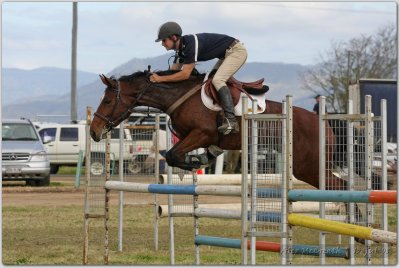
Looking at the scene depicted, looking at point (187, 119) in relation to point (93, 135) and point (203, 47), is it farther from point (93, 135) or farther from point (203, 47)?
point (93, 135)

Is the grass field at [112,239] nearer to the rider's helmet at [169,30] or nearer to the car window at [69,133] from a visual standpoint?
the rider's helmet at [169,30]

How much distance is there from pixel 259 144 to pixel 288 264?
1067 mm

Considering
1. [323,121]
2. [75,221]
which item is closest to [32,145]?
[75,221]

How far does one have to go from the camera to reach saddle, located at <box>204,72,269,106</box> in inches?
452

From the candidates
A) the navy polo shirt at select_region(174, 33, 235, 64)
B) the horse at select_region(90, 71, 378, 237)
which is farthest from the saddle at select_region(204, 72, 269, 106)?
the navy polo shirt at select_region(174, 33, 235, 64)

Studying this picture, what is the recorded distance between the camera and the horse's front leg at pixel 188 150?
37.4 ft

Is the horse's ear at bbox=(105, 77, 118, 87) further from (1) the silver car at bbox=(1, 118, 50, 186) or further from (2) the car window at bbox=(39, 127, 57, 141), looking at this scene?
(2) the car window at bbox=(39, 127, 57, 141)

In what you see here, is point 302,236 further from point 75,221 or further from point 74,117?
point 74,117

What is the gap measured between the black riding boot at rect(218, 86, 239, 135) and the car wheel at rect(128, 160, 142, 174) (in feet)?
8.34

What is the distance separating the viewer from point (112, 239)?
13992 mm

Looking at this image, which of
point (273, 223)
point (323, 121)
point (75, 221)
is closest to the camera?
point (273, 223)

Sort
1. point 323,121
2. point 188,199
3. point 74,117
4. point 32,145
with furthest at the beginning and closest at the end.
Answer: point 74,117, point 32,145, point 188,199, point 323,121

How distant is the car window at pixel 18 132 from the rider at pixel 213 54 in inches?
550

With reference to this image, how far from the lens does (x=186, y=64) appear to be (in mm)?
11406
